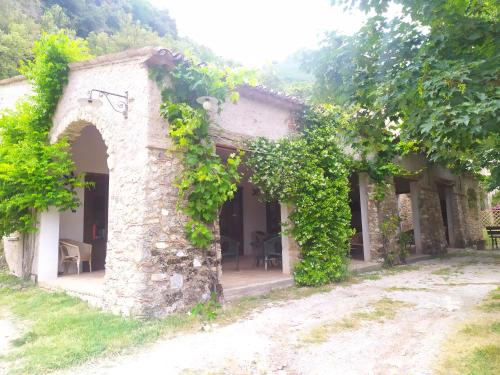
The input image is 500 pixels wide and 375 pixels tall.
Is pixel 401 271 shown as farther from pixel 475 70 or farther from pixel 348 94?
pixel 475 70

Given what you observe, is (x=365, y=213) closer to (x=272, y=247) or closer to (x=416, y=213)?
(x=272, y=247)

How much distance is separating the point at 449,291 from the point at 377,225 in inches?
112

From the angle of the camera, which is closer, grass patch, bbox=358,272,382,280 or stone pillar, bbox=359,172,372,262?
grass patch, bbox=358,272,382,280

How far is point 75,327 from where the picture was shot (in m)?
4.48

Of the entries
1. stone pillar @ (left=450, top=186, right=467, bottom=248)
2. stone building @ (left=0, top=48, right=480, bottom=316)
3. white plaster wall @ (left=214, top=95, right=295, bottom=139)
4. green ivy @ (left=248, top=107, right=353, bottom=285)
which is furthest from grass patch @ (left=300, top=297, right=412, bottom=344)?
stone pillar @ (left=450, top=186, right=467, bottom=248)

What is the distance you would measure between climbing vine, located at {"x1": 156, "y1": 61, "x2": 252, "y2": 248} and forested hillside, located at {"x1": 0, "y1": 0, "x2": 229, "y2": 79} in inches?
443

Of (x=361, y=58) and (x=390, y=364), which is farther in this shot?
(x=361, y=58)

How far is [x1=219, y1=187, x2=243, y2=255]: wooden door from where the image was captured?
35.3 feet

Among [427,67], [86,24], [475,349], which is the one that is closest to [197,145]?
[427,67]

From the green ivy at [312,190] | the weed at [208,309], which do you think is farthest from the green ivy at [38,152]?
the green ivy at [312,190]

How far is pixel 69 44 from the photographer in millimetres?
6539

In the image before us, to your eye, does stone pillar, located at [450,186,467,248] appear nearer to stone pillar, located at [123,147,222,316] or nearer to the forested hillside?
stone pillar, located at [123,147,222,316]

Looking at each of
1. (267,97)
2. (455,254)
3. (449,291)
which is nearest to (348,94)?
(267,97)

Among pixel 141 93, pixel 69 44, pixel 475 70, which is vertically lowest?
pixel 475 70
